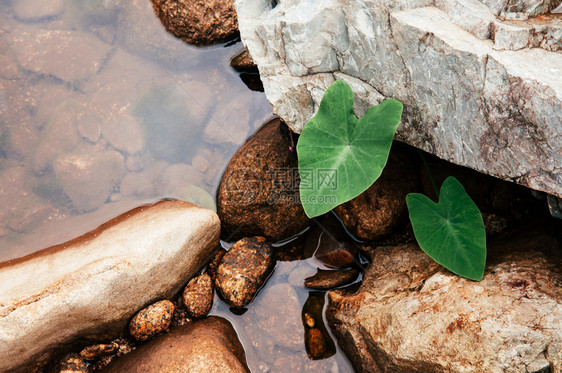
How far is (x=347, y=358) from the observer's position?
2.65 metres

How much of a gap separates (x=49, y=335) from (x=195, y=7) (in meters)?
2.69

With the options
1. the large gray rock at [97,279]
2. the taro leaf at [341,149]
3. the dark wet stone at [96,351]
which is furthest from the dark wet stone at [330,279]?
the dark wet stone at [96,351]

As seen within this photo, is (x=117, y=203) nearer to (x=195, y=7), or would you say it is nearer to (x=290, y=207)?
(x=290, y=207)

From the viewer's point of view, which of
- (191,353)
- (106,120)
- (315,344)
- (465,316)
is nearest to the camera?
(465,316)

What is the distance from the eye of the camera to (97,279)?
2.44 metres

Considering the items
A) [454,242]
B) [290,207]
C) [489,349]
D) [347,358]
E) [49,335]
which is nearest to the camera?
[489,349]

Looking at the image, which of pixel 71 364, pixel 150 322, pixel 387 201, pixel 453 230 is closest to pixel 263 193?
pixel 387 201

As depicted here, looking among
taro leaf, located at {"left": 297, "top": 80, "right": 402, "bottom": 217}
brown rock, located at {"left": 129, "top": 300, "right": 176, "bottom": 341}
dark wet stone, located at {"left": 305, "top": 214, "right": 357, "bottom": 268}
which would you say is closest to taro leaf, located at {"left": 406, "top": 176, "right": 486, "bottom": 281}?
taro leaf, located at {"left": 297, "top": 80, "right": 402, "bottom": 217}

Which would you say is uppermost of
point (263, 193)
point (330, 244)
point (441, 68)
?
point (441, 68)

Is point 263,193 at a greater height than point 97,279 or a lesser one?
greater

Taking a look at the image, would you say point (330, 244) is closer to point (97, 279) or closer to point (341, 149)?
point (341, 149)

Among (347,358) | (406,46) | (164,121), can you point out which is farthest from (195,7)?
(347,358)

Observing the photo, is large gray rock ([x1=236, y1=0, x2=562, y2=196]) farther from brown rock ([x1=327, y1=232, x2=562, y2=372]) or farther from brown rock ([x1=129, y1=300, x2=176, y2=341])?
brown rock ([x1=129, y1=300, x2=176, y2=341])

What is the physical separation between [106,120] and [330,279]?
225 centimetres
